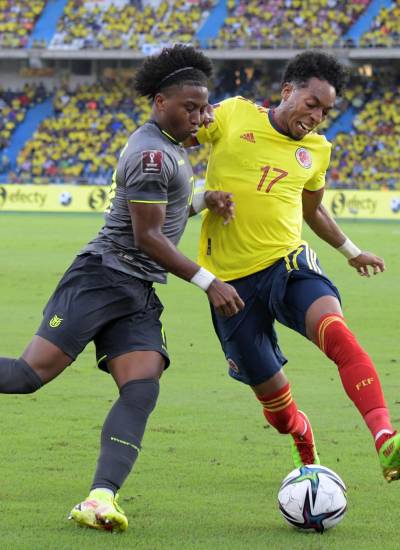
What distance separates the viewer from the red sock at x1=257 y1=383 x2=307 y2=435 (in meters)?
6.78

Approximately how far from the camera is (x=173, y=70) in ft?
19.6

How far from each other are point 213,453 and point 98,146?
4541cm

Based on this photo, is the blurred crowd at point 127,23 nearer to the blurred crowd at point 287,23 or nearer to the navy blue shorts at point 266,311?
the blurred crowd at point 287,23

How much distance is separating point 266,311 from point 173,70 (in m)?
1.57

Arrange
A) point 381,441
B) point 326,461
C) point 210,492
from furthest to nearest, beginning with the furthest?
point 326,461
point 210,492
point 381,441

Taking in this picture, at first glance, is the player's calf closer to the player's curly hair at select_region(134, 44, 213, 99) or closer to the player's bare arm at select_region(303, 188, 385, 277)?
the player's bare arm at select_region(303, 188, 385, 277)

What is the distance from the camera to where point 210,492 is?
641 cm

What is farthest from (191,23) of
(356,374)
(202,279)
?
(356,374)

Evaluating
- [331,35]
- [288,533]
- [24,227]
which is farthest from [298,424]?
[331,35]

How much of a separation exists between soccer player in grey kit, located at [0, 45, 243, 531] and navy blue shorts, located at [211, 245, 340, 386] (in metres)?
0.67

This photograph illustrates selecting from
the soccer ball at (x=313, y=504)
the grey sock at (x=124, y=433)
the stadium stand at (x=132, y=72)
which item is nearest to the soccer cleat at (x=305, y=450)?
the soccer ball at (x=313, y=504)

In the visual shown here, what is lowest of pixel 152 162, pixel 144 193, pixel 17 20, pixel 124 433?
pixel 17 20

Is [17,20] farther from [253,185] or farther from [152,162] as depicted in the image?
[152,162]

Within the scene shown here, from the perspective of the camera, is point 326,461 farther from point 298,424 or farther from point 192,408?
point 192,408
